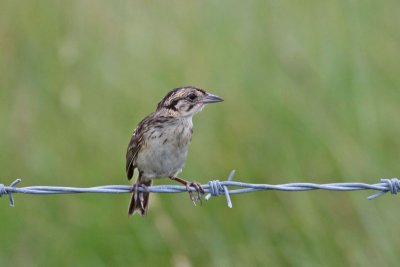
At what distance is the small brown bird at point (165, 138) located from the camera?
602 cm

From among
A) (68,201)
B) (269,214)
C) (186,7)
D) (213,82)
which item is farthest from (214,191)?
(186,7)

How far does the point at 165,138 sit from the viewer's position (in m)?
6.01

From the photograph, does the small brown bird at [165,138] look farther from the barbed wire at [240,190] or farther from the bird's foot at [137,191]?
the barbed wire at [240,190]

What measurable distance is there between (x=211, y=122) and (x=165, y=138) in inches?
58.3

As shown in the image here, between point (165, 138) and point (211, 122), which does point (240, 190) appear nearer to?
point (165, 138)

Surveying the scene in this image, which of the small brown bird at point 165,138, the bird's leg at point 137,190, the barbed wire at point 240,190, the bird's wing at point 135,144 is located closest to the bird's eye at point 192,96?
the small brown bird at point 165,138

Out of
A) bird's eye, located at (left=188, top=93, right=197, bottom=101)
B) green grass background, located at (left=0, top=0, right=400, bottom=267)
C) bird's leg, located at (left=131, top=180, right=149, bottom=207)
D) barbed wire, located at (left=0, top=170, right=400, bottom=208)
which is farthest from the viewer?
green grass background, located at (left=0, top=0, right=400, bottom=267)

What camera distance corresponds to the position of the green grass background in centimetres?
670

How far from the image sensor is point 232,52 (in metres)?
7.80

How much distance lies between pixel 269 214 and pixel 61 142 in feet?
6.18

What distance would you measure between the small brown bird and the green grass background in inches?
28.9

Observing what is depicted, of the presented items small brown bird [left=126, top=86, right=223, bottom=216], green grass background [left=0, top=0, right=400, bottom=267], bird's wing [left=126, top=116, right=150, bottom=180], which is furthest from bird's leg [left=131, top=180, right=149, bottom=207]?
green grass background [left=0, top=0, right=400, bottom=267]

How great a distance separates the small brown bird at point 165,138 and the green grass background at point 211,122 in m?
0.73

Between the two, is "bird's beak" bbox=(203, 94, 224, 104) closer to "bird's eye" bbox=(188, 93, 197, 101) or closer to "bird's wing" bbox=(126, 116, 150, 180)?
"bird's eye" bbox=(188, 93, 197, 101)
